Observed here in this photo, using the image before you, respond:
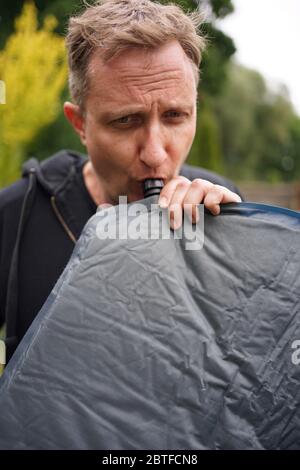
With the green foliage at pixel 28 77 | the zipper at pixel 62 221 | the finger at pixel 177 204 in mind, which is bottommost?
the zipper at pixel 62 221

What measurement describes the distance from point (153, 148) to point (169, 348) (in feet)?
2.03

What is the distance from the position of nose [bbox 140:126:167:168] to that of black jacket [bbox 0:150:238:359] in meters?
0.43

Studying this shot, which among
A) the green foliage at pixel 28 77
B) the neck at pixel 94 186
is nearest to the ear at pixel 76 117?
the neck at pixel 94 186

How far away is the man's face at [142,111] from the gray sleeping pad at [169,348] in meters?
0.35

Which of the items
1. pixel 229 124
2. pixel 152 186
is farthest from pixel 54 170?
pixel 229 124

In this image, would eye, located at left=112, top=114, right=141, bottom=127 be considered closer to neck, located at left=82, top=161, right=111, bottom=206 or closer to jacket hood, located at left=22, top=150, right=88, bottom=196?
neck, located at left=82, top=161, right=111, bottom=206

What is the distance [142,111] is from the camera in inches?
67.4

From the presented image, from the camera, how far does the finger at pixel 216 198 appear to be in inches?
57.9

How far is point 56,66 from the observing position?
560 cm

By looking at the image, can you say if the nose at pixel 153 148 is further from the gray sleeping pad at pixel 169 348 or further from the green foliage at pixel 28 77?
the green foliage at pixel 28 77

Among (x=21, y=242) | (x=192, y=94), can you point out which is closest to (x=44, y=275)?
(x=21, y=242)

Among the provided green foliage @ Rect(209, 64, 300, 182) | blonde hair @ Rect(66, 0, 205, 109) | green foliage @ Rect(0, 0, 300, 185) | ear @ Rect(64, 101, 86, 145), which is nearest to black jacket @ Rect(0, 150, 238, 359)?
ear @ Rect(64, 101, 86, 145)
